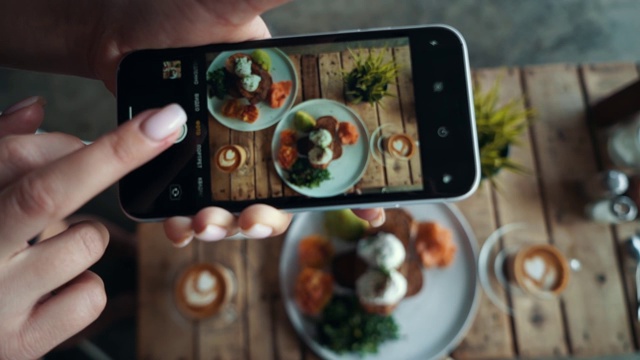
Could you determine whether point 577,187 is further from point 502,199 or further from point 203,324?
point 203,324

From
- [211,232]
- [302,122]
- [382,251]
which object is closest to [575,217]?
[382,251]

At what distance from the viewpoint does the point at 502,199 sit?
35.4 inches

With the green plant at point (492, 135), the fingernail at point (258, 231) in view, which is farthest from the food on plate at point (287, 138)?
the green plant at point (492, 135)

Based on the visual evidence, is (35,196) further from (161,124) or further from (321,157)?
(321,157)

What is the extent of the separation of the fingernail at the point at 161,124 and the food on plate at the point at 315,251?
1.45 feet

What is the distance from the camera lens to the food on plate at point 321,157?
2.00ft

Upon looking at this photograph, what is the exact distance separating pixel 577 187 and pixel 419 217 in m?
0.33

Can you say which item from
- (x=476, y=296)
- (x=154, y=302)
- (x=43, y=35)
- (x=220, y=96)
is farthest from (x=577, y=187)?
(x=43, y=35)

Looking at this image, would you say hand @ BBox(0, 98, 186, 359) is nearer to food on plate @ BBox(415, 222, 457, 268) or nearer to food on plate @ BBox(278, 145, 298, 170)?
food on plate @ BBox(278, 145, 298, 170)

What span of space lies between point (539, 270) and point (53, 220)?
0.81 m

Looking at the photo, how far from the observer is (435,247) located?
0.85 metres

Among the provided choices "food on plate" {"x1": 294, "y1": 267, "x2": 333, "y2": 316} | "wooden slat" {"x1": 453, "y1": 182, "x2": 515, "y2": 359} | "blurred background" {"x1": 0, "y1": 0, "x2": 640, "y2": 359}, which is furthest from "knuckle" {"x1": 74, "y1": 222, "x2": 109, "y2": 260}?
"blurred background" {"x1": 0, "y1": 0, "x2": 640, "y2": 359}

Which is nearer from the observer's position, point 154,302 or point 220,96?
point 220,96

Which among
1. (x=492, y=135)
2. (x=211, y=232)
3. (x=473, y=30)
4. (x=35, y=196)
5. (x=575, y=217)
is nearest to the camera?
(x=35, y=196)
